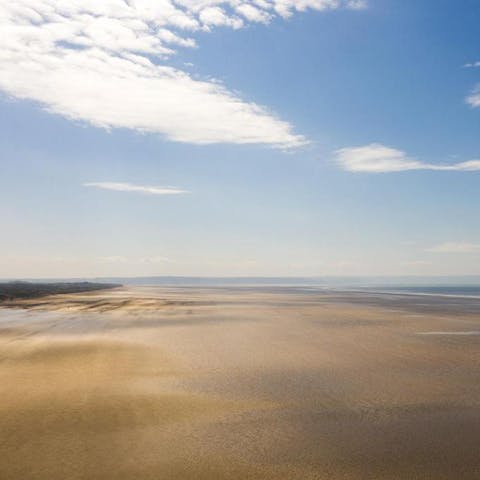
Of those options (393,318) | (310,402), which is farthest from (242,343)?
(393,318)

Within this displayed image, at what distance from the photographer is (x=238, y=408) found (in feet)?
35.0

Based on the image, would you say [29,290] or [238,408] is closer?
[238,408]

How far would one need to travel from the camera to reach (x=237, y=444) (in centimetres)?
836

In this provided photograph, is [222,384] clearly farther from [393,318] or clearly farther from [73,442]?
[393,318]

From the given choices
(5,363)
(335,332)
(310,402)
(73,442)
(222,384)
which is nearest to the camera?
(73,442)

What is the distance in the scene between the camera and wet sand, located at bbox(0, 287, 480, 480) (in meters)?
7.43

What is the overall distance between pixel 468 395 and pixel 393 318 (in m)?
21.1

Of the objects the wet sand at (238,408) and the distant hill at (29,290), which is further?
the distant hill at (29,290)

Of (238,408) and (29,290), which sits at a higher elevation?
(29,290)

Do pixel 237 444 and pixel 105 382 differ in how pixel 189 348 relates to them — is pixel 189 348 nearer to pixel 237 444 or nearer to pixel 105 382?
pixel 105 382

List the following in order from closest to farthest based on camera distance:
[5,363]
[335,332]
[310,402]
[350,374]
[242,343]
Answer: [310,402]
[350,374]
[5,363]
[242,343]
[335,332]

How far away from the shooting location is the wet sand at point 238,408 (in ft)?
24.4

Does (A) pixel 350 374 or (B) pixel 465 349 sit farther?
(B) pixel 465 349

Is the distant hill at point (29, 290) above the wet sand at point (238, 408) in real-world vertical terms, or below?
above
